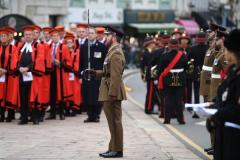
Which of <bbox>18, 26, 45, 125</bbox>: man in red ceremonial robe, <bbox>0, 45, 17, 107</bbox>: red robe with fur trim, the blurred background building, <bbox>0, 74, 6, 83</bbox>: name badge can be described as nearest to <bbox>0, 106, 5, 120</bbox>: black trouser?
<bbox>0, 45, 17, 107</bbox>: red robe with fur trim

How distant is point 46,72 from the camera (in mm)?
16203

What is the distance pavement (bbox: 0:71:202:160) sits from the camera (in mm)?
11031

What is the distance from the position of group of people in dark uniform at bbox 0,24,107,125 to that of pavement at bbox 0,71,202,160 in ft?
1.35

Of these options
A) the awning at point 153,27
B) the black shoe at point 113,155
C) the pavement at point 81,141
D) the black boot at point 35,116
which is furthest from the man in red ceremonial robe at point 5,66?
the awning at point 153,27

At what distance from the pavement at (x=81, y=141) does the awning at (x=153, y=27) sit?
1337 inches

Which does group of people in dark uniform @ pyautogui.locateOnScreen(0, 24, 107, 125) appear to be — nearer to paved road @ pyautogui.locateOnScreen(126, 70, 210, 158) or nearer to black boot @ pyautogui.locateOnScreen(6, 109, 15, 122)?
black boot @ pyautogui.locateOnScreen(6, 109, 15, 122)

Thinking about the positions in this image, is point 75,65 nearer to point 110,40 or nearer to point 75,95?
point 75,95

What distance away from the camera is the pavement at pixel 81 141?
11031mm

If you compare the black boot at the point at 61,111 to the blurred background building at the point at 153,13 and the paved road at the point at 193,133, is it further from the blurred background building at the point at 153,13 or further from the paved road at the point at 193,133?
the blurred background building at the point at 153,13

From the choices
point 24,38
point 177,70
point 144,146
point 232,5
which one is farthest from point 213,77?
point 232,5

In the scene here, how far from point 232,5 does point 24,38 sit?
41162mm

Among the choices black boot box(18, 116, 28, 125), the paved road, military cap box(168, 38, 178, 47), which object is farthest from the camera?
military cap box(168, 38, 178, 47)

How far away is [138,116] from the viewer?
17.5 metres

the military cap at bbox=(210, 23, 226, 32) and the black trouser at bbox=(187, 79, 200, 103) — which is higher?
the military cap at bbox=(210, 23, 226, 32)
